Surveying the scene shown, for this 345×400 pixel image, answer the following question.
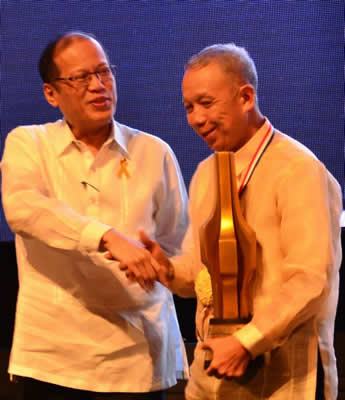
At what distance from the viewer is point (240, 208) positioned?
180 cm

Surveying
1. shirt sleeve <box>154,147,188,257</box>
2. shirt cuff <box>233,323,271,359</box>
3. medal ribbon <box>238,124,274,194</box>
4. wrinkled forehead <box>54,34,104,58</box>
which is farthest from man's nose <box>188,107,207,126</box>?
wrinkled forehead <box>54,34,104,58</box>

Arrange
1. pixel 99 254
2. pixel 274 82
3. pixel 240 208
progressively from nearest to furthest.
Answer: pixel 240 208, pixel 99 254, pixel 274 82

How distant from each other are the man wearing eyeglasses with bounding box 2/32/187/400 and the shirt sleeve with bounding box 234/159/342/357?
28.0 inches

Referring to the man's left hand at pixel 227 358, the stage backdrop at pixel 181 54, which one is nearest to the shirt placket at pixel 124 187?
the man's left hand at pixel 227 358

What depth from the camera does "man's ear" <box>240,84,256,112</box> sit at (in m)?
1.92

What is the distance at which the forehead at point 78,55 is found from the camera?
8.17 ft

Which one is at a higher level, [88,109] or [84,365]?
[88,109]

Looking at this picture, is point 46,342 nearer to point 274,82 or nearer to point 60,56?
point 60,56

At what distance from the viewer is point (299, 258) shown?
5.58ft

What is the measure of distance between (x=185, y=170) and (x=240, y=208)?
207cm

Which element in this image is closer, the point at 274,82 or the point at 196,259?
the point at 196,259

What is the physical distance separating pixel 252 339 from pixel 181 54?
2.35m

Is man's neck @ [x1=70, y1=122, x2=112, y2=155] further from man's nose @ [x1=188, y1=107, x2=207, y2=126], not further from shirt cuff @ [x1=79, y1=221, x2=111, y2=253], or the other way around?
man's nose @ [x1=188, y1=107, x2=207, y2=126]

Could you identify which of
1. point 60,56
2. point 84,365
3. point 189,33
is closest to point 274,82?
point 189,33
